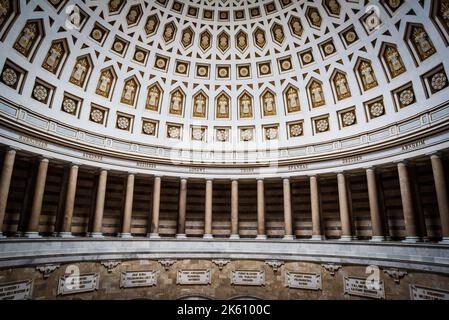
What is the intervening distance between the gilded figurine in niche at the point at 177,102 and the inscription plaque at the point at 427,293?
18599 mm

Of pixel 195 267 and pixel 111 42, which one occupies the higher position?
pixel 111 42

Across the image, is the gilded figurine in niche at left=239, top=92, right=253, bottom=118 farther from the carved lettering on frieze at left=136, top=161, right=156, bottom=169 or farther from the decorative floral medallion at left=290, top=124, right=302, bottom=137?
the carved lettering on frieze at left=136, top=161, right=156, bottom=169

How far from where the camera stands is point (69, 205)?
666 inches

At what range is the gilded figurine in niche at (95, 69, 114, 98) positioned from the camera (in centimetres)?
1994

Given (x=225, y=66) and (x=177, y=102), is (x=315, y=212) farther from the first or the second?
(x=177, y=102)

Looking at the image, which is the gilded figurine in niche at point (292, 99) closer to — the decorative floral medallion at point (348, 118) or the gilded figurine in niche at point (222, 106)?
the decorative floral medallion at point (348, 118)

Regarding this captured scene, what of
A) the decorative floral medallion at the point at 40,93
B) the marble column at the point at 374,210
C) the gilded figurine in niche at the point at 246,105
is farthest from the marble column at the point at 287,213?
the decorative floral medallion at the point at 40,93
